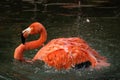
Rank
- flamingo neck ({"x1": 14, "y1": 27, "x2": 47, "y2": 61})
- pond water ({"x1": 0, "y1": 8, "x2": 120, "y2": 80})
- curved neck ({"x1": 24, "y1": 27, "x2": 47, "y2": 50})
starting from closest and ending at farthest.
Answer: pond water ({"x1": 0, "y1": 8, "x2": 120, "y2": 80}), flamingo neck ({"x1": 14, "y1": 27, "x2": 47, "y2": 61}), curved neck ({"x1": 24, "y1": 27, "x2": 47, "y2": 50})

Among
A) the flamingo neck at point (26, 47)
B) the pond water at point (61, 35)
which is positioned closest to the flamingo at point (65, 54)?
the flamingo neck at point (26, 47)

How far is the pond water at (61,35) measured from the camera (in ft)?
34.2

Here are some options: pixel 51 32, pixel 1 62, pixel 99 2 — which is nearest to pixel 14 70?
pixel 1 62

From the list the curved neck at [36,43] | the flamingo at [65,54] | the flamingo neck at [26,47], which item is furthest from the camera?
the curved neck at [36,43]

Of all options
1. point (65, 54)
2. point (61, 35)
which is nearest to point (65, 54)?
point (65, 54)

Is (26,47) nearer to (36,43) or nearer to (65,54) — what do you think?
(36,43)

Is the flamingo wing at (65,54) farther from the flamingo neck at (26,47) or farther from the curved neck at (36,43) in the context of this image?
the curved neck at (36,43)

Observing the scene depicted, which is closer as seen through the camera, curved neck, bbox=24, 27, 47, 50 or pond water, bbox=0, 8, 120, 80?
pond water, bbox=0, 8, 120, 80

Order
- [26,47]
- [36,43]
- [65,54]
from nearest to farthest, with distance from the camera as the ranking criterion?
[65,54] < [26,47] < [36,43]

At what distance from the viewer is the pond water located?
34.2 feet

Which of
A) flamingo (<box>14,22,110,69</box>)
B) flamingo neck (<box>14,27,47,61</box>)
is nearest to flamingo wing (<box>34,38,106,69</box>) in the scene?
flamingo (<box>14,22,110,69</box>)

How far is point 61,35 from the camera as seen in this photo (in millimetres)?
13742

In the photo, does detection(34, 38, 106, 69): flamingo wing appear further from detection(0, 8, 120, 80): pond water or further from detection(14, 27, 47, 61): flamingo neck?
detection(14, 27, 47, 61): flamingo neck

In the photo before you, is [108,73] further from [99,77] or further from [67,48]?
[67,48]
